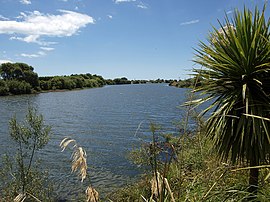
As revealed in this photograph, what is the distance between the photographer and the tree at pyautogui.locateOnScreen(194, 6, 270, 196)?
12.1 feet

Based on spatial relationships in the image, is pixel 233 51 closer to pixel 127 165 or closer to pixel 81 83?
pixel 127 165

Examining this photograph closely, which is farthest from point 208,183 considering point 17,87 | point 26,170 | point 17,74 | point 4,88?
point 17,74

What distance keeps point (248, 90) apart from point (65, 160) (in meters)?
14.4

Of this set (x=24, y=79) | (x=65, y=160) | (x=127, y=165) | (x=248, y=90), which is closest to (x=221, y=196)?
(x=248, y=90)

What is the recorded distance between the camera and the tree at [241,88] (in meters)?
3.68

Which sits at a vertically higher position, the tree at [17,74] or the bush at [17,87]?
the tree at [17,74]

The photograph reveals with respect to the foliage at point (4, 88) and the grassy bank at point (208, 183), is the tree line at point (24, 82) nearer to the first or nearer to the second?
the foliage at point (4, 88)

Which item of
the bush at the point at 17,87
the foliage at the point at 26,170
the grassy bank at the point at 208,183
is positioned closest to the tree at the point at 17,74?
the bush at the point at 17,87

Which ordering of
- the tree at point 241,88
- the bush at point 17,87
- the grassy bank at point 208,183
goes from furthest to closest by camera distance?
the bush at point 17,87 → the tree at point 241,88 → the grassy bank at point 208,183

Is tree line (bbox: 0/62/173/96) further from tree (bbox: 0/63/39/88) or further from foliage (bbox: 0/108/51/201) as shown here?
foliage (bbox: 0/108/51/201)

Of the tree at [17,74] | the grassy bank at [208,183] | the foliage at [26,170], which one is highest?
the tree at [17,74]

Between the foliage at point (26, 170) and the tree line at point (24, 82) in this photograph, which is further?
the tree line at point (24, 82)

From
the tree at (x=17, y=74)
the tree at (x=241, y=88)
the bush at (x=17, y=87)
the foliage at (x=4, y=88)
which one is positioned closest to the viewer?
the tree at (x=241, y=88)

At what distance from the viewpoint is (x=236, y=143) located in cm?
391
